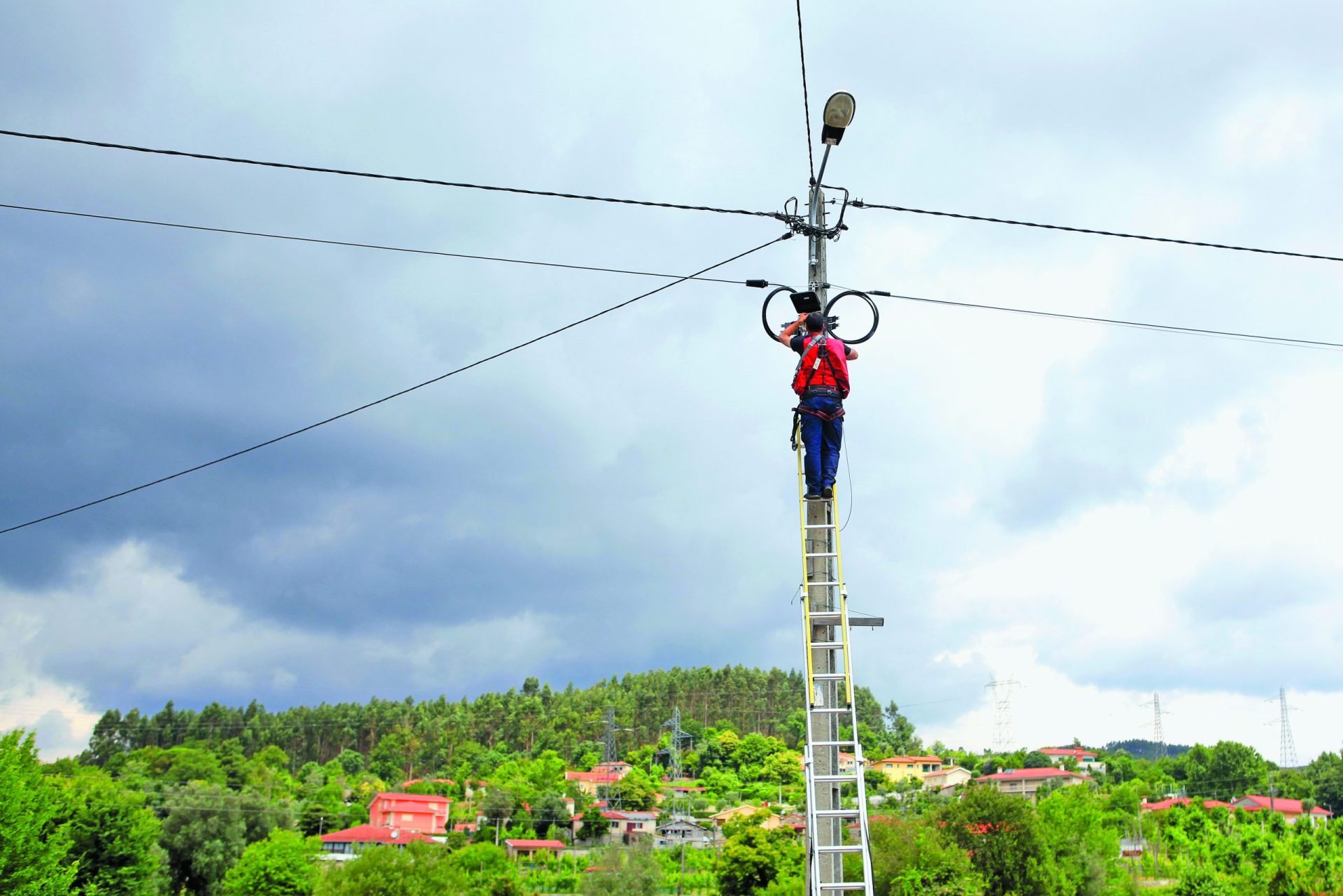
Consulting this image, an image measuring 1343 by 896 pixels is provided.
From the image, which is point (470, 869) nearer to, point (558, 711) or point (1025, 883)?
point (1025, 883)

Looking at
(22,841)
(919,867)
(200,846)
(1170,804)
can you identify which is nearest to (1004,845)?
(919,867)

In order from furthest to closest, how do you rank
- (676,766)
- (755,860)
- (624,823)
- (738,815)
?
(676,766) → (624,823) → (738,815) → (755,860)

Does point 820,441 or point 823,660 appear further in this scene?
point 820,441

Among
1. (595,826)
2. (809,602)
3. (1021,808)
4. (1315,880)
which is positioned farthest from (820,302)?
(595,826)

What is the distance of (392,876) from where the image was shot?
3741 cm

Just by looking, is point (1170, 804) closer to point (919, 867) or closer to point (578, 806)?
point (578, 806)

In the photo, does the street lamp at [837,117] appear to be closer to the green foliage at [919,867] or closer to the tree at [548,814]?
the green foliage at [919,867]

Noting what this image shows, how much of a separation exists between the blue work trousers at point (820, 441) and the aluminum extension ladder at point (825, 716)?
24 centimetres

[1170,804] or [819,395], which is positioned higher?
[819,395]

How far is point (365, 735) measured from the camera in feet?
474

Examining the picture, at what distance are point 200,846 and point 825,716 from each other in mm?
59721

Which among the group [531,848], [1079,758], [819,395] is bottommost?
[1079,758]

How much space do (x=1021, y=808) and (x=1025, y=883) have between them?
2.82m

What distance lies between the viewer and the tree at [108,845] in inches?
1425
